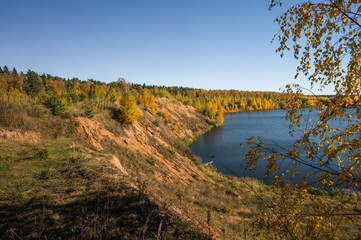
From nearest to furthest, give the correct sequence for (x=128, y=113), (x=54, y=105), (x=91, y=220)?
(x=91, y=220), (x=54, y=105), (x=128, y=113)

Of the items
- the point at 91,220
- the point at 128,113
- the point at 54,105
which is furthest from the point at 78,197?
the point at 128,113

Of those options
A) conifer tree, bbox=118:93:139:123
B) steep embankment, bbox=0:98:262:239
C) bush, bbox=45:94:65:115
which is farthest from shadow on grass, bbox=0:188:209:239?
conifer tree, bbox=118:93:139:123

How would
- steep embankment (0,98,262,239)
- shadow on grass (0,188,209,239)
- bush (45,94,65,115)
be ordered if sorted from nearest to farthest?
1. shadow on grass (0,188,209,239)
2. steep embankment (0,98,262,239)
3. bush (45,94,65,115)

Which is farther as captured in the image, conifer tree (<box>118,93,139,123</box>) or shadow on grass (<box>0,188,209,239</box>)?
conifer tree (<box>118,93,139,123</box>)

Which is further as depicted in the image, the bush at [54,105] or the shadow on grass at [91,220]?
the bush at [54,105]

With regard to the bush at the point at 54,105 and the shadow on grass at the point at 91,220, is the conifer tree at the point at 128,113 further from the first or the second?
the shadow on grass at the point at 91,220

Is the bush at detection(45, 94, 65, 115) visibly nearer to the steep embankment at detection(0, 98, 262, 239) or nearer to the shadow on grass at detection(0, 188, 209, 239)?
the steep embankment at detection(0, 98, 262, 239)

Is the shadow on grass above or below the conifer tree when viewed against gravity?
below

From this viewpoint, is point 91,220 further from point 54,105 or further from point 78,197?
point 54,105

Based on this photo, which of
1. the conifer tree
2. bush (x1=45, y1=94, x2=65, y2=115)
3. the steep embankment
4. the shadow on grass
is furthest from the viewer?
the conifer tree

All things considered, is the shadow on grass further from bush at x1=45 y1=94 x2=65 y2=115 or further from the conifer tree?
the conifer tree

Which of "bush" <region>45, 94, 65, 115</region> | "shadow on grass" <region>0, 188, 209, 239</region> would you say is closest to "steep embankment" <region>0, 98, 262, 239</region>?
"shadow on grass" <region>0, 188, 209, 239</region>

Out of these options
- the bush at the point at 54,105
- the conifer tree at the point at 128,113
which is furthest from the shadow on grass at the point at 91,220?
the conifer tree at the point at 128,113

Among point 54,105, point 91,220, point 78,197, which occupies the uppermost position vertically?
point 54,105
